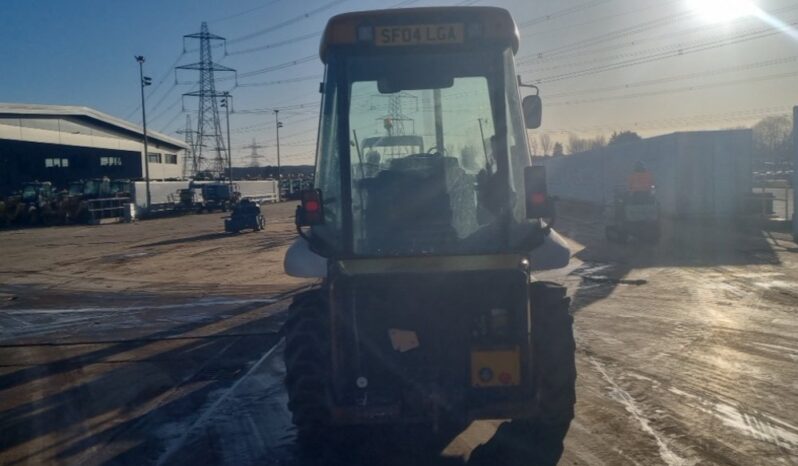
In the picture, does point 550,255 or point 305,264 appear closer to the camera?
point 550,255

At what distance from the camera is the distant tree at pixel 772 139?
55.4 m

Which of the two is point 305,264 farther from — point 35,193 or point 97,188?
point 97,188

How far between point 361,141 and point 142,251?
26.4 meters

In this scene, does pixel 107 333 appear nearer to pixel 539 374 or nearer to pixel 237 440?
pixel 237 440

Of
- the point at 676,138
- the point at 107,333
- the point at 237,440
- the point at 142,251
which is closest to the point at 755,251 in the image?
the point at 676,138

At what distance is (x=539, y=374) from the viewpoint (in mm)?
5996

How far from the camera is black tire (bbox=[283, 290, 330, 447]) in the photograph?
6.06 meters

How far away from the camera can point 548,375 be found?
19.9 ft

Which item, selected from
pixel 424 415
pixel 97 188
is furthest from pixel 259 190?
pixel 424 415

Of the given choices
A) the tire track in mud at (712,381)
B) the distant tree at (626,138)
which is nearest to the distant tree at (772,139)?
the distant tree at (626,138)

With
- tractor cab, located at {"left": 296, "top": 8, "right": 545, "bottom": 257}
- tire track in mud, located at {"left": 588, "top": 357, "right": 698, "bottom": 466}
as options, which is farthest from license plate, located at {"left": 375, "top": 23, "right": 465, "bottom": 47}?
tire track in mud, located at {"left": 588, "top": 357, "right": 698, "bottom": 466}

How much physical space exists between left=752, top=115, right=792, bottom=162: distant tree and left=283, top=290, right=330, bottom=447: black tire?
55.1m

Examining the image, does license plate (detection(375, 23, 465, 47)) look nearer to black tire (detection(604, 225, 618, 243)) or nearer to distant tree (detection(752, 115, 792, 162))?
black tire (detection(604, 225, 618, 243))

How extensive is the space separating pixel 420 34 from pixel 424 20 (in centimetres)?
12
